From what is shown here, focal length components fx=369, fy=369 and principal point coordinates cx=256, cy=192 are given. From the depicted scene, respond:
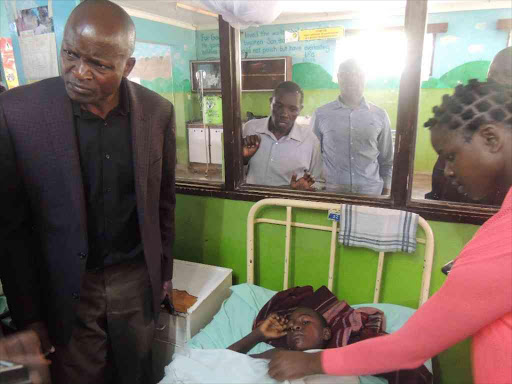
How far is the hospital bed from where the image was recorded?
187cm

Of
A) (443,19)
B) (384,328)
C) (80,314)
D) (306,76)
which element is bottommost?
(384,328)

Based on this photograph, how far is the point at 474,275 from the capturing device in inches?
33.7

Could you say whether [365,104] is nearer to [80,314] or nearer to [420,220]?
[420,220]

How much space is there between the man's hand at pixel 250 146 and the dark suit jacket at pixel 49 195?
2.72ft

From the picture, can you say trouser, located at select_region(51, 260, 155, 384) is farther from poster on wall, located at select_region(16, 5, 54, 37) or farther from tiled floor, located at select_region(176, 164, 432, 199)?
poster on wall, located at select_region(16, 5, 54, 37)

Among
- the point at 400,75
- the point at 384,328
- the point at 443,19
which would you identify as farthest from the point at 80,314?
the point at 443,19

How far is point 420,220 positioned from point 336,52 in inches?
97.9

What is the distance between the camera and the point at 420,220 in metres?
1.86

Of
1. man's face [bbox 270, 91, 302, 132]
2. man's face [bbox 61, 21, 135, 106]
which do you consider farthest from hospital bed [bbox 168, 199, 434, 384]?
man's face [bbox 61, 21, 135, 106]

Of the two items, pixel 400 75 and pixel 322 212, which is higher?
pixel 400 75

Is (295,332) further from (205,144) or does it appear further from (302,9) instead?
(302,9)

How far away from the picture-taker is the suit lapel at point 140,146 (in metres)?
1.47

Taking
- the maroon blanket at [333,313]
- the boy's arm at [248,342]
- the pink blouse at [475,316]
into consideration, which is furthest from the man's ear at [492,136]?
the boy's arm at [248,342]

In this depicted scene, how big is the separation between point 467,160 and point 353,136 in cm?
156
